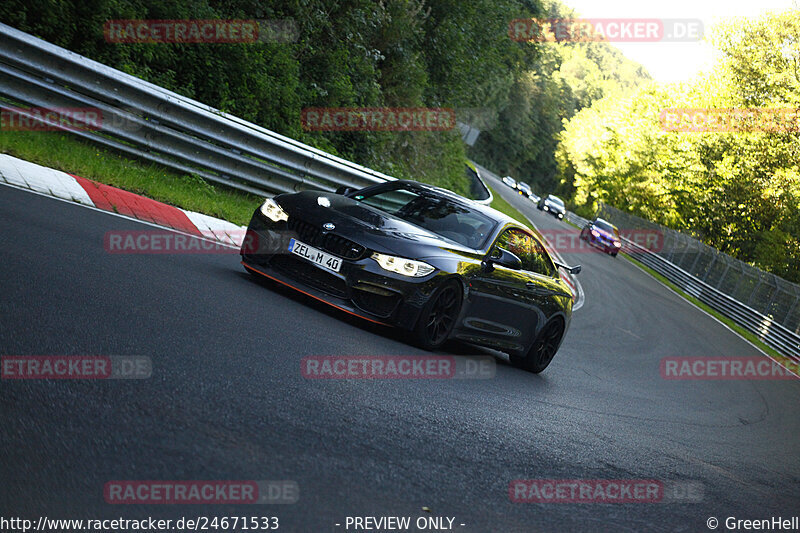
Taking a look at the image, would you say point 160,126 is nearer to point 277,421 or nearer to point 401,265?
point 401,265

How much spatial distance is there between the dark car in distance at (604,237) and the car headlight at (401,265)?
122 feet

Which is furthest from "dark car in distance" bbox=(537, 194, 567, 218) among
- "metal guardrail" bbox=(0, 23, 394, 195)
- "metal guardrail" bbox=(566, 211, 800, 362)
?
"metal guardrail" bbox=(0, 23, 394, 195)

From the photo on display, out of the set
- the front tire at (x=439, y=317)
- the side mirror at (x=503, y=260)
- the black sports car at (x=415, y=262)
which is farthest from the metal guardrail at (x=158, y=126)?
the front tire at (x=439, y=317)

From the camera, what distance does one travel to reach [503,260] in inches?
338

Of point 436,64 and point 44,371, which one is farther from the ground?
point 436,64

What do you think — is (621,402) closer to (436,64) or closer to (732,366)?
(732,366)

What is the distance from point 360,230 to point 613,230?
38.5 m

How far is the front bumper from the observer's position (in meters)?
7.44

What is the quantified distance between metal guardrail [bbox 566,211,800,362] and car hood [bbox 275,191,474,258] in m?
21.6

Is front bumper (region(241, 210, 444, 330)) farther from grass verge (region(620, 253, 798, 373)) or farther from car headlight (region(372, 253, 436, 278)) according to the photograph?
grass verge (region(620, 253, 798, 373))

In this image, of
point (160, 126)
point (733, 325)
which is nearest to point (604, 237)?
point (733, 325)

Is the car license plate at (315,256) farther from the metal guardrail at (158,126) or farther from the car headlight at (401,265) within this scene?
the metal guardrail at (158,126)

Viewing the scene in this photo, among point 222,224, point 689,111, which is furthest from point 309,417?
point 689,111

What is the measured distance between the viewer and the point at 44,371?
4.23 meters
